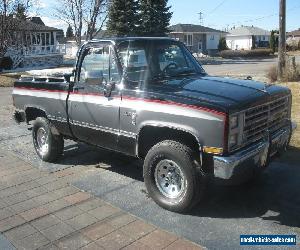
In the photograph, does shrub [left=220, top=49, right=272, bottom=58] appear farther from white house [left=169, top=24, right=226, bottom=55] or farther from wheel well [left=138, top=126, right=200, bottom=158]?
wheel well [left=138, top=126, right=200, bottom=158]

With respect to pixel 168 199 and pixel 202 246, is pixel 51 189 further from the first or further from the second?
pixel 202 246

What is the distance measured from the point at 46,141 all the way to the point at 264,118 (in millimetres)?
4028

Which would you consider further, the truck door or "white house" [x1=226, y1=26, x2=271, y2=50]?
"white house" [x1=226, y1=26, x2=271, y2=50]

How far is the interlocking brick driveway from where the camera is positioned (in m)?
4.36

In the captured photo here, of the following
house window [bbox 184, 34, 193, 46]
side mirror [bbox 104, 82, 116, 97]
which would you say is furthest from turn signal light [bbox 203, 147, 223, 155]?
house window [bbox 184, 34, 193, 46]

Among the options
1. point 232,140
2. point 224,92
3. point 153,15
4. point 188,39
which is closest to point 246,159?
point 232,140

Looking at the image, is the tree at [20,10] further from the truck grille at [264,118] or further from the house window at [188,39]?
the house window at [188,39]

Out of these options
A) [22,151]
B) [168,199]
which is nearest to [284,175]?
[168,199]

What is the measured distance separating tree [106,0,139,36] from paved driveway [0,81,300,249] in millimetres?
31183

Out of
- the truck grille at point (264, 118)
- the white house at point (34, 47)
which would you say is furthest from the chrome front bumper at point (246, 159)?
the white house at point (34, 47)

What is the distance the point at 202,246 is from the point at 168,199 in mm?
1004

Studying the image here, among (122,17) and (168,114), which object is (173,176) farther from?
(122,17)

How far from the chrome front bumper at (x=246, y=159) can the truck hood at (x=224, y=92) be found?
511 millimetres

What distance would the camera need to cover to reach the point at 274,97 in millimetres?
5191
